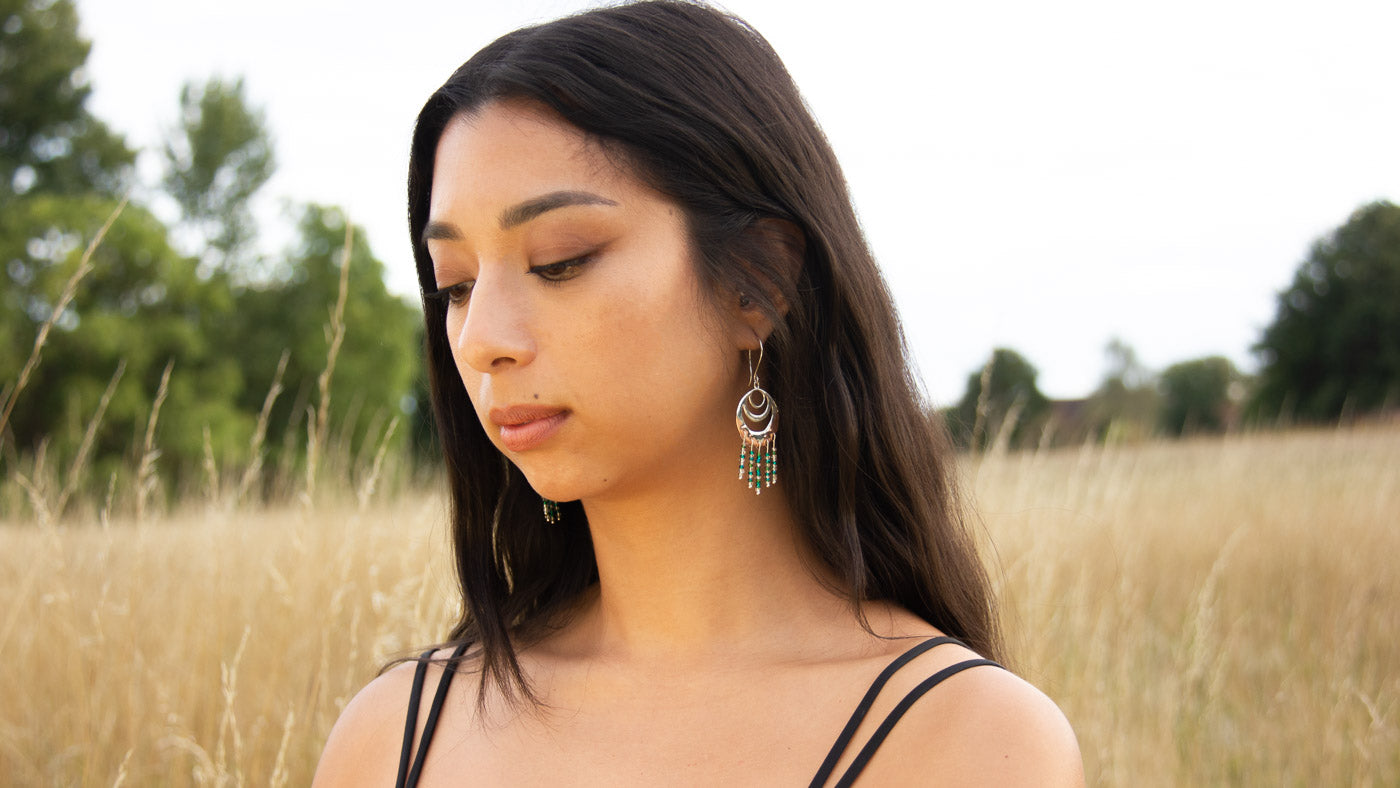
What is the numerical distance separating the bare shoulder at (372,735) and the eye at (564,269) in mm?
720

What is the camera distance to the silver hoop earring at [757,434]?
1.55 m

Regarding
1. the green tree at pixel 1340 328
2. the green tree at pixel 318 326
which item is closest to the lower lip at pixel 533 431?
the green tree at pixel 318 326

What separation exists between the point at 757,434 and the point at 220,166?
3028 centimetres

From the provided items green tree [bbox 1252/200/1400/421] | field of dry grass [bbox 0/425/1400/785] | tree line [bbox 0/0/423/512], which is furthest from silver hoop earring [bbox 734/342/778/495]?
green tree [bbox 1252/200/1400/421]

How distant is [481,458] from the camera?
191 cm

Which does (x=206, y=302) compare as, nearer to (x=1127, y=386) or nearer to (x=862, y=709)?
(x=862, y=709)

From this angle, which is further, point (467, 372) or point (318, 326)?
point (318, 326)

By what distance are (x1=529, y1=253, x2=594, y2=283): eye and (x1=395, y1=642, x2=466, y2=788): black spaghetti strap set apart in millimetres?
699

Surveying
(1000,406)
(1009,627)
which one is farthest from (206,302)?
(1009,627)

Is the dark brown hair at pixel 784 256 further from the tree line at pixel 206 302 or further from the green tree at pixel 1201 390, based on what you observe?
the green tree at pixel 1201 390

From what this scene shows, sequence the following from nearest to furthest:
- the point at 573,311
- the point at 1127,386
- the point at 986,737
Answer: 1. the point at 986,737
2. the point at 573,311
3. the point at 1127,386

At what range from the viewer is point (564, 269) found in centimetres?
143

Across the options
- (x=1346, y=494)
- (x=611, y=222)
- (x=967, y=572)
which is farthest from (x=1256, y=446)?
(x=611, y=222)

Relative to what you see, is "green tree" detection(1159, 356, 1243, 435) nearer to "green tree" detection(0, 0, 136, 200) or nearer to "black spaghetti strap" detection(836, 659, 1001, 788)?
"green tree" detection(0, 0, 136, 200)
